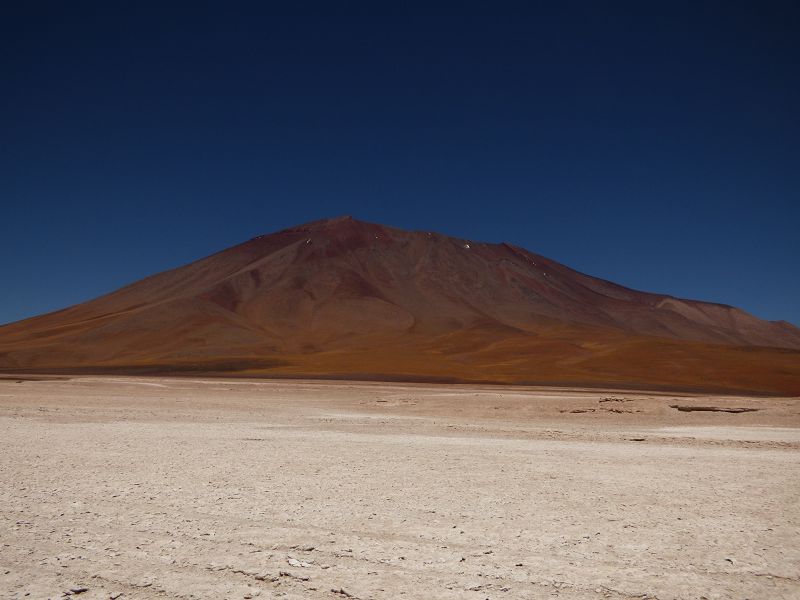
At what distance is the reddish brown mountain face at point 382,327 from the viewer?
3140 inches

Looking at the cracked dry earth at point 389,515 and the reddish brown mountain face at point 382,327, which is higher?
the reddish brown mountain face at point 382,327

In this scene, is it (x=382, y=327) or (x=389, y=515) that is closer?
(x=389, y=515)

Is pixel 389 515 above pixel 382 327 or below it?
below

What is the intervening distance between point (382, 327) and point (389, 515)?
128 m

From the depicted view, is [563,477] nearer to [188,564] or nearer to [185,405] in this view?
[188,564]

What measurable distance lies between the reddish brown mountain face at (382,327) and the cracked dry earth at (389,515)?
4943cm

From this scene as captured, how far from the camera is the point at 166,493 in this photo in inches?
371

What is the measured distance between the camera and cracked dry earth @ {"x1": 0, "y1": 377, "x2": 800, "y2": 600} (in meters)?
5.96

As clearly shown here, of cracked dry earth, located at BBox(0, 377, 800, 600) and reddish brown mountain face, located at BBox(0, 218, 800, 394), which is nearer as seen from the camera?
cracked dry earth, located at BBox(0, 377, 800, 600)

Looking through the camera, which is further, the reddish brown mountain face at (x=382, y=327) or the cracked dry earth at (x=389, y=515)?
the reddish brown mountain face at (x=382, y=327)

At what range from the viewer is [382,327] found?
136500 millimetres

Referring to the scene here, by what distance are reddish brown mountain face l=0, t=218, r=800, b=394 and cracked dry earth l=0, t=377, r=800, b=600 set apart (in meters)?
49.4

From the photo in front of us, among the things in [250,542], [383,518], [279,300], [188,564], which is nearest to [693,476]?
[383,518]

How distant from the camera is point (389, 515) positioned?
27.5ft
